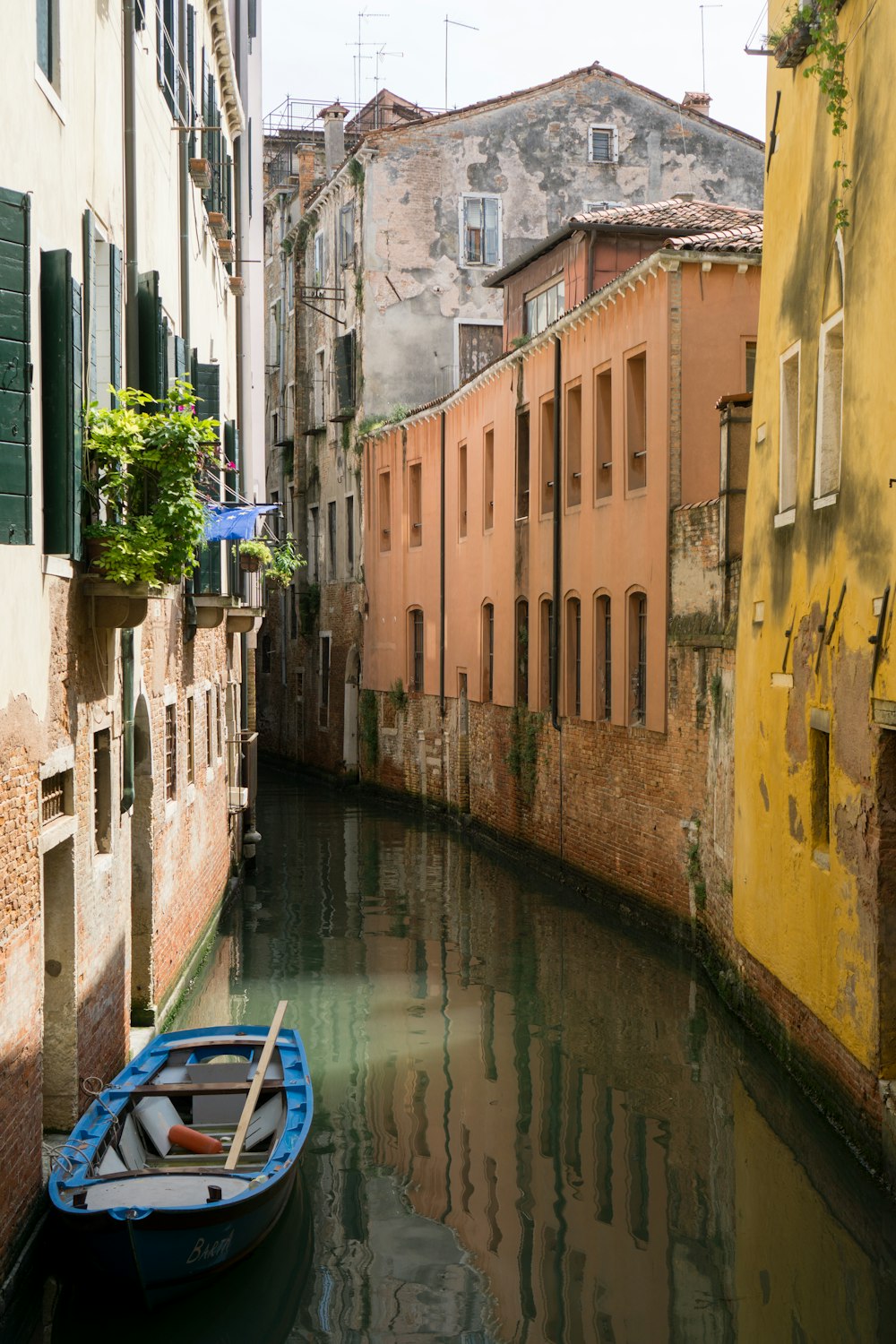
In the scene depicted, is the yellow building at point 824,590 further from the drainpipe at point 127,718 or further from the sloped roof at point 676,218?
the sloped roof at point 676,218

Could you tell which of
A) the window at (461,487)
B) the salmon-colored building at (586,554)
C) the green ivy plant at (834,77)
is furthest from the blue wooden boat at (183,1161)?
the window at (461,487)

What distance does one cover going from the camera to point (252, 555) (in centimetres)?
1727

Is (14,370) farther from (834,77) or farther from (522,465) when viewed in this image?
(522,465)

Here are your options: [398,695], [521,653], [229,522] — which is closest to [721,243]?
[229,522]

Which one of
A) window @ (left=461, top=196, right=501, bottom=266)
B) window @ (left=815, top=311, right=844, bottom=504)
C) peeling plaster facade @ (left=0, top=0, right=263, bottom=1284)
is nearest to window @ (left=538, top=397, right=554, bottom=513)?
peeling plaster facade @ (left=0, top=0, right=263, bottom=1284)

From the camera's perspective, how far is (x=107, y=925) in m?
9.51

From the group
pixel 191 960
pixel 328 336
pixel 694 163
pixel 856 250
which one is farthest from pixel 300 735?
pixel 856 250

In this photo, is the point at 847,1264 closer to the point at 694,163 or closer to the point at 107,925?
the point at 107,925

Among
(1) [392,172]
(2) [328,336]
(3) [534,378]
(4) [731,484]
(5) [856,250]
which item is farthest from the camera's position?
(2) [328,336]

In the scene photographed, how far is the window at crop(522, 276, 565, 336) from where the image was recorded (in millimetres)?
22938

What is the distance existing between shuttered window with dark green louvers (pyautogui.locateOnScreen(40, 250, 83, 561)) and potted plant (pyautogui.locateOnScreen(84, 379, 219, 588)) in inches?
29.7

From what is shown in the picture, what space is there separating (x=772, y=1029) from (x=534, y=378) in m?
12.3

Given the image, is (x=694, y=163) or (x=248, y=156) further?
(x=694, y=163)

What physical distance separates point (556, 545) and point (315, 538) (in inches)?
638
